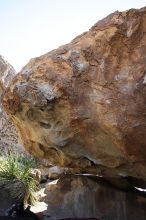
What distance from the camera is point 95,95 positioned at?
317 inches

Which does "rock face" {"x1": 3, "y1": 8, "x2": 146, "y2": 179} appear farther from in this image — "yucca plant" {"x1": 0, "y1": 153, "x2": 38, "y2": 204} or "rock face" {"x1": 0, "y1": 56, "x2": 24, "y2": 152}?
"rock face" {"x1": 0, "y1": 56, "x2": 24, "y2": 152}

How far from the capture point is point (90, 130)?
831 centimetres

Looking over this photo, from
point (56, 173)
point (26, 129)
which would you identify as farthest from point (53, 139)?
point (56, 173)

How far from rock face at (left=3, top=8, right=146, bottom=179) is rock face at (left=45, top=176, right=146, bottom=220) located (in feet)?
4.40

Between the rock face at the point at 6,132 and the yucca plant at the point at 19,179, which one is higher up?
the rock face at the point at 6,132

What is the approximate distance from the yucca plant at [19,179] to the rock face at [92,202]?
1.26 meters

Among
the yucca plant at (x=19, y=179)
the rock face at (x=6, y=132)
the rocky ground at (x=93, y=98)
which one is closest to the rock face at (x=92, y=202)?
the rocky ground at (x=93, y=98)

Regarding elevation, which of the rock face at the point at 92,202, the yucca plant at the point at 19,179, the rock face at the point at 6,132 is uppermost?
the rock face at the point at 6,132

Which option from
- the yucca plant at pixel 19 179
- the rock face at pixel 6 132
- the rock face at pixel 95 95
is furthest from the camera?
the rock face at pixel 6 132

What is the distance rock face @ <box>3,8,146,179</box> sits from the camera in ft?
25.4

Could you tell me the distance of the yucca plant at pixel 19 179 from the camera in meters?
11.8

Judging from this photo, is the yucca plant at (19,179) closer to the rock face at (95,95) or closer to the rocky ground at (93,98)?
the rocky ground at (93,98)

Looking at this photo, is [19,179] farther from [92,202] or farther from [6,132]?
[6,132]

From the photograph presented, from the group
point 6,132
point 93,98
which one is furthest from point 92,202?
point 6,132
